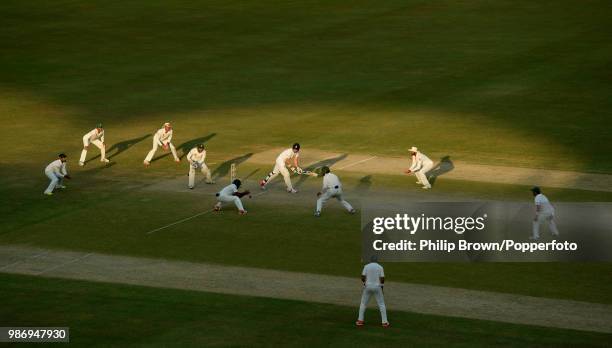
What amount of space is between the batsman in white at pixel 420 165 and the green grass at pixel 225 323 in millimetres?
13133

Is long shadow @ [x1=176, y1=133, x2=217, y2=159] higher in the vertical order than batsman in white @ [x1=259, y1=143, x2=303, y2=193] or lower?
higher

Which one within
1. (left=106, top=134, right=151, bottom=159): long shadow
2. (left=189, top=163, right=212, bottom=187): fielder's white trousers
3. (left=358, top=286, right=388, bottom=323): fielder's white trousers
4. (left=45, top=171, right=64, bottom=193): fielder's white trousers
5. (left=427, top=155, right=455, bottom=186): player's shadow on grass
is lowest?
(left=358, top=286, right=388, bottom=323): fielder's white trousers

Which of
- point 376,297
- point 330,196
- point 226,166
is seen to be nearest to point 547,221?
point 330,196

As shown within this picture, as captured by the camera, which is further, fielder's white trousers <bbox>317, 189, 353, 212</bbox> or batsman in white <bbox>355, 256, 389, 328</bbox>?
fielder's white trousers <bbox>317, 189, 353, 212</bbox>

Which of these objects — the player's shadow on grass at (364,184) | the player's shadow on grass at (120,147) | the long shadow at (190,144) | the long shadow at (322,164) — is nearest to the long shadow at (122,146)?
the player's shadow on grass at (120,147)

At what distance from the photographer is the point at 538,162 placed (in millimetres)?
45438

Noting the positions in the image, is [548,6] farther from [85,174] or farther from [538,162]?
[85,174]

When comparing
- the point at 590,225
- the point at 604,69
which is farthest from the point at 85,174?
the point at 604,69

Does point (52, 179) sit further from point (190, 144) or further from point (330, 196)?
point (330, 196)

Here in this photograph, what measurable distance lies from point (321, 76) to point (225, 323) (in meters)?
38.3

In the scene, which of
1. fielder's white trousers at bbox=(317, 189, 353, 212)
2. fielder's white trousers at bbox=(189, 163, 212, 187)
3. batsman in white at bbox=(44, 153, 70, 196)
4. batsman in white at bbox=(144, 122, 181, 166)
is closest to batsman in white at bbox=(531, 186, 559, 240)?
fielder's white trousers at bbox=(317, 189, 353, 212)

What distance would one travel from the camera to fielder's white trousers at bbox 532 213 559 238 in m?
32.7

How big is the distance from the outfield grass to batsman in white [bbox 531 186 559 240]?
12152mm

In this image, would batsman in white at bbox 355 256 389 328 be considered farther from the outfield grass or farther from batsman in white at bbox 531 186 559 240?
the outfield grass
